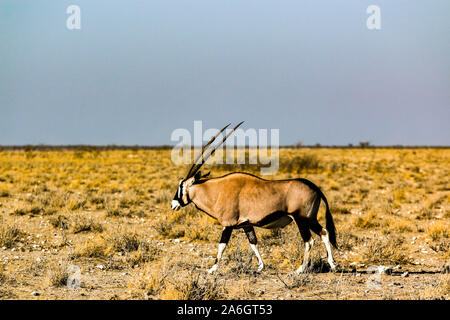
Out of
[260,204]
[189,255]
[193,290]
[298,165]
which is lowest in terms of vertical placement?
[189,255]

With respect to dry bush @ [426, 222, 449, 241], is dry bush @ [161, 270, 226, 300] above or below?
above

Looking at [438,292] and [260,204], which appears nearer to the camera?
[438,292]

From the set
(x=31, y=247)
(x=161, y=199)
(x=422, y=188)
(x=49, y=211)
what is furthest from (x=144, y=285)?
(x=422, y=188)

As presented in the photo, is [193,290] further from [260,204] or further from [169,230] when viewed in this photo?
[169,230]

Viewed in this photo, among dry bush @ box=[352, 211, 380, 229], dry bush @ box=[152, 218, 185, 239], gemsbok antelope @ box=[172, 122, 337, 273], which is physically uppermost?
gemsbok antelope @ box=[172, 122, 337, 273]

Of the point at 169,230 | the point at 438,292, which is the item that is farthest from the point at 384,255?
the point at 169,230

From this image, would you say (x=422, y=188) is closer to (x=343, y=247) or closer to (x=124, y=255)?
(x=343, y=247)

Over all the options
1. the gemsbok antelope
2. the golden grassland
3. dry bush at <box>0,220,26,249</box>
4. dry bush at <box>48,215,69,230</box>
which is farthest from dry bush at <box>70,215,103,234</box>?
the gemsbok antelope

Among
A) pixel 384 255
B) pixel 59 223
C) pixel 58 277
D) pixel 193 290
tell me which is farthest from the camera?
pixel 59 223

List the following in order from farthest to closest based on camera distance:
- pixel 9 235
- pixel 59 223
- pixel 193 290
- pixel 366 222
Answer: pixel 366 222 < pixel 59 223 < pixel 9 235 < pixel 193 290

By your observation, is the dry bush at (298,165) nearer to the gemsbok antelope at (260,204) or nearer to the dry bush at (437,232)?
the dry bush at (437,232)

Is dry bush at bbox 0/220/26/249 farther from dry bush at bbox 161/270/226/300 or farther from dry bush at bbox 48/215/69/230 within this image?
dry bush at bbox 161/270/226/300

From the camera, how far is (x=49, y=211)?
44.8ft

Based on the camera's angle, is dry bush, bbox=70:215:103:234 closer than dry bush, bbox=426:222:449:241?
No
